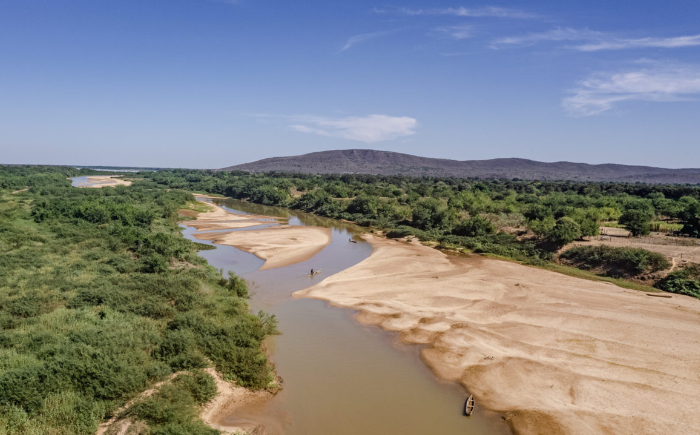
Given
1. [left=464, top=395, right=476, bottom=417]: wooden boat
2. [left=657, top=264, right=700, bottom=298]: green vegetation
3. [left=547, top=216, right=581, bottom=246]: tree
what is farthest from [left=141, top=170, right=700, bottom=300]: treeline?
[left=464, top=395, right=476, bottom=417]: wooden boat

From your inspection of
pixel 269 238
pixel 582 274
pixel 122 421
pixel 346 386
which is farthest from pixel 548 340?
pixel 269 238

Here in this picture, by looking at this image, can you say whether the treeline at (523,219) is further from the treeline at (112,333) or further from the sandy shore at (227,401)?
the sandy shore at (227,401)

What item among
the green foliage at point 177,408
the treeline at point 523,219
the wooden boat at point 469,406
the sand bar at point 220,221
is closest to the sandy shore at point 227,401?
the green foliage at point 177,408

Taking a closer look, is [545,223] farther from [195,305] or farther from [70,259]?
[70,259]

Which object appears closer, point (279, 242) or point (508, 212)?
point (279, 242)

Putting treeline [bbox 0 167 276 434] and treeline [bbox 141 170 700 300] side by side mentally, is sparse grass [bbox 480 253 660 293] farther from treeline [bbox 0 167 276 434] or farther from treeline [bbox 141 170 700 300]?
treeline [bbox 0 167 276 434]

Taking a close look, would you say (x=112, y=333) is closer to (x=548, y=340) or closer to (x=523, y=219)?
(x=548, y=340)
